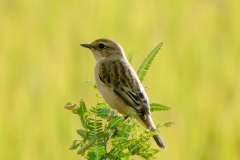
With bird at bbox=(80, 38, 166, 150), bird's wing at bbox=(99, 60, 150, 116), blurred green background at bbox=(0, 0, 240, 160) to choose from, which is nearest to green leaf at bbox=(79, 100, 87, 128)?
bird at bbox=(80, 38, 166, 150)

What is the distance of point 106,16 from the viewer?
5.59m

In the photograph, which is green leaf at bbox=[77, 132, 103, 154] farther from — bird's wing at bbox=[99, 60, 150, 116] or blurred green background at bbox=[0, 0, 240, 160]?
blurred green background at bbox=[0, 0, 240, 160]

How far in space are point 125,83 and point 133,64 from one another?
207 cm

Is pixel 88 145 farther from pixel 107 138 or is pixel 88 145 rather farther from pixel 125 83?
pixel 125 83

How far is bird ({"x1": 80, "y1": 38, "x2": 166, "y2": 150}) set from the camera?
2.86 meters

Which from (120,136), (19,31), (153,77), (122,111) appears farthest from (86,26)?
(120,136)

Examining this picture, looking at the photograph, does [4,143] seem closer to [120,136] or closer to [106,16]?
[106,16]

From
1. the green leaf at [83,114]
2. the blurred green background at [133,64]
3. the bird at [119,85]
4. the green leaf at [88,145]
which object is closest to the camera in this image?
the green leaf at [88,145]

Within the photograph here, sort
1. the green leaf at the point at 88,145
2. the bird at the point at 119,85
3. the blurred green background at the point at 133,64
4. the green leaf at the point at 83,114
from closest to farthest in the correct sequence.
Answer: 1. the green leaf at the point at 88,145
2. the green leaf at the point at 83,114
3. the bird at the point at 119,85
4. the blurred green background at the point at 133,64

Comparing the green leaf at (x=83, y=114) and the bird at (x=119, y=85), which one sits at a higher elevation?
the green leaf at (x=83, y=114)

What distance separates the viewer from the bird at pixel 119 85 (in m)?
2.86

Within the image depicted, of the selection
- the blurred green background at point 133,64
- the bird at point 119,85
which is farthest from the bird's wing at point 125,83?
the blurred green background at point 133,64

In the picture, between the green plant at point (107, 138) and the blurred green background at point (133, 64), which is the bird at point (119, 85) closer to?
the blurred green background at point (133, 64)

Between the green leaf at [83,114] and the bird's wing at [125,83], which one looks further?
the bird's wing at [125,83]
